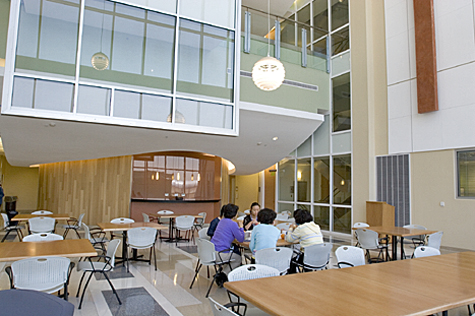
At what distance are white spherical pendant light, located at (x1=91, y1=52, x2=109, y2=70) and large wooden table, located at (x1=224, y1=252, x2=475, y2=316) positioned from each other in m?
5.85

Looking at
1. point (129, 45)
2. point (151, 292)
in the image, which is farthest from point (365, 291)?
point (129, 45)

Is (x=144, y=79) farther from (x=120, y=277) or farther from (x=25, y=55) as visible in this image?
(x=120, y=277)

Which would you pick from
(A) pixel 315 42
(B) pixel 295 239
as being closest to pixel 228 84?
(B) pixel 295 239

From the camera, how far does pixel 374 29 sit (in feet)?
34.1

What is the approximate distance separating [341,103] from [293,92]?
1.93 metres

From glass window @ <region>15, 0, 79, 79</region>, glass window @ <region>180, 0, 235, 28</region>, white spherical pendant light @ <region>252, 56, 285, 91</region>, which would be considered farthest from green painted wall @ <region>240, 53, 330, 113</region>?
glass window @ <region>15, 0, 79, 79</region>

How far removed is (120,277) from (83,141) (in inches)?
183

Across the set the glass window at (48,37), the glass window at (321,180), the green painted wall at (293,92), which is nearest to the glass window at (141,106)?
Answer: the glass window at (48,37)

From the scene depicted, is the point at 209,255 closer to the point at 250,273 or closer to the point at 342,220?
the point at 250,273

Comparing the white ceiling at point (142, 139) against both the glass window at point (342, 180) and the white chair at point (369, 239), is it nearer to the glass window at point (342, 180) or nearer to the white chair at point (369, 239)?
the glass window at point (342, 180)

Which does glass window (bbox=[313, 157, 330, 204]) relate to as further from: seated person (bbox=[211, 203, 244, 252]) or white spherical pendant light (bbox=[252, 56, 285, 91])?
seated person (bbox=[211, 203, 244, 252])

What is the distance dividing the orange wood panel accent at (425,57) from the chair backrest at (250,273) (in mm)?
7563

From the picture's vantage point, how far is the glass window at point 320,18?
11664 mm

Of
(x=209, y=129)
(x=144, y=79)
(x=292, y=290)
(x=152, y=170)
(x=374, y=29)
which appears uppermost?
(x=374, y=29)
